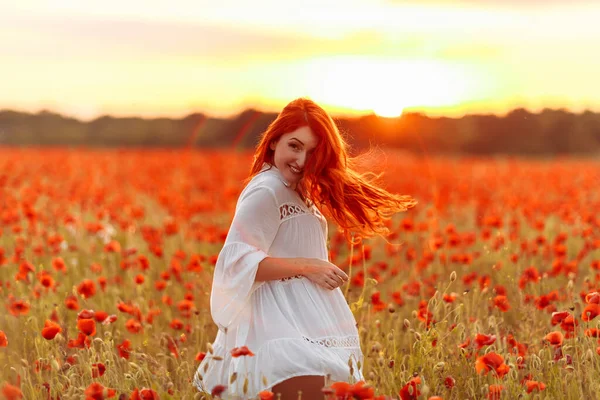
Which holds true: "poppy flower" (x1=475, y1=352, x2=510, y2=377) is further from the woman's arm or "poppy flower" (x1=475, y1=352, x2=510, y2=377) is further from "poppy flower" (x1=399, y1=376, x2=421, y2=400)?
the woman's arm

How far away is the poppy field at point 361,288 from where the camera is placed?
119 inches

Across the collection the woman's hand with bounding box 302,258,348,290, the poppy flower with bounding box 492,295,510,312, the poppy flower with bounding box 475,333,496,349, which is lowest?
the poppy flower with bounding box 475,333,496,349

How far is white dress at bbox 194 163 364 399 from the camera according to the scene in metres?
2.77

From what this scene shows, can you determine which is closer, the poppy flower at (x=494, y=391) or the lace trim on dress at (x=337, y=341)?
the poppy flower at (x=494, y=391)

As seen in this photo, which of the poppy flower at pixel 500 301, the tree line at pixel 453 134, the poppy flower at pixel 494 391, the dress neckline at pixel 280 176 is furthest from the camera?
the tree line at pixel 453 134

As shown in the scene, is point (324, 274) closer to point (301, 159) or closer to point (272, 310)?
point (272, 310)

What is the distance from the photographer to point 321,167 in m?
3.05

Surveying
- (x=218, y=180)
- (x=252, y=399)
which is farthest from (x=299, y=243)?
(x=218, y=180)

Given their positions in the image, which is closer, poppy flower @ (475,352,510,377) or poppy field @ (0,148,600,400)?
poppy flower @ (475,352,510,377)

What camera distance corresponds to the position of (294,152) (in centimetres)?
304

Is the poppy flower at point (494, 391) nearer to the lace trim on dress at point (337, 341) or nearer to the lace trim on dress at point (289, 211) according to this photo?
the lace trim on dress at point (337, 341)

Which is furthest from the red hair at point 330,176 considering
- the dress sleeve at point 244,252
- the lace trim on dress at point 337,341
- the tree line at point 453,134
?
the tree line at point 453,134

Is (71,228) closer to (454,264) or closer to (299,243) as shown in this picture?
(454,264)

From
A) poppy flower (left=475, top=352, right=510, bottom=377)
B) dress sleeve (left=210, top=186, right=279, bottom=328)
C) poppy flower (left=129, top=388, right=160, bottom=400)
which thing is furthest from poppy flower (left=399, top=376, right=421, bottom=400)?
poppy flower (left=129, top=388, right=160, bottom=400)
